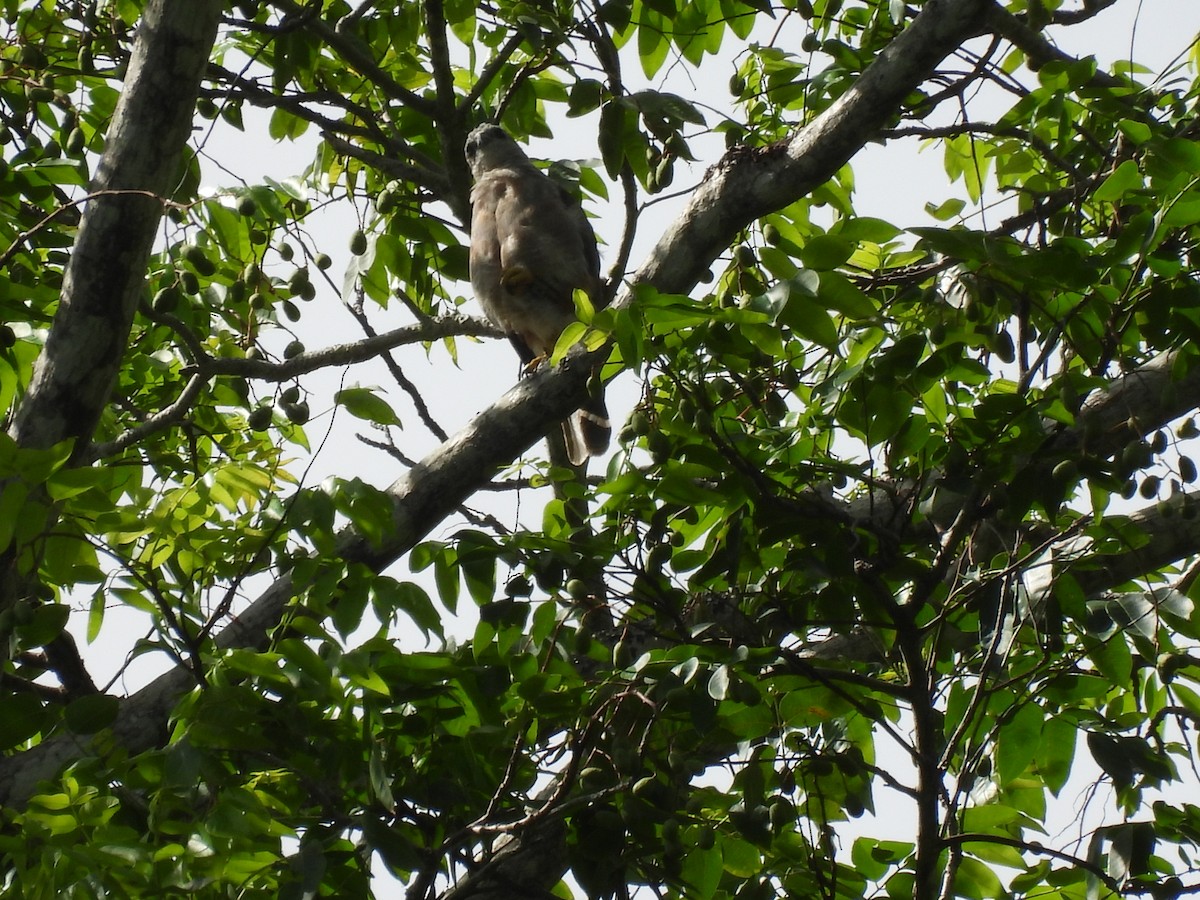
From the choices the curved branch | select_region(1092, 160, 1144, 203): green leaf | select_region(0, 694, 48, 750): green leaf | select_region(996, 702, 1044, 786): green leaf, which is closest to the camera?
select_region(1092, 160, 1144, 203): green leaf

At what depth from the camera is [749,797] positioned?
1.95 meters

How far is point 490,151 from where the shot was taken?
4590 mm

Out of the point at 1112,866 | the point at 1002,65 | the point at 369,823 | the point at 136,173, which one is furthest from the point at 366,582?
the point at 1002,65

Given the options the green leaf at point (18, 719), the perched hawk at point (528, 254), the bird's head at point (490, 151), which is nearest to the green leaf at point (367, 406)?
the green leaf at point (18, 719)

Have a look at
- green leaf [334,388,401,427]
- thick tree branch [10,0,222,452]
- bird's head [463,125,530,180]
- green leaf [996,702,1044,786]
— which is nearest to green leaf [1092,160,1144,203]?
green leaf [996,702,1044,786]

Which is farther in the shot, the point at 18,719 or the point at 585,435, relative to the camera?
the point at 585,435

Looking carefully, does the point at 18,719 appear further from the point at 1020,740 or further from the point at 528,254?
the point at 528,254

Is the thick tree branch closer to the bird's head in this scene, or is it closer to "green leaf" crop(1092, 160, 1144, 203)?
"green leaf" crop(1092, 160, 1144, 203)

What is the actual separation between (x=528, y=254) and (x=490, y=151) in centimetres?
42

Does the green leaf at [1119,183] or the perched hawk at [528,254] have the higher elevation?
the perched hawk at [528,254]

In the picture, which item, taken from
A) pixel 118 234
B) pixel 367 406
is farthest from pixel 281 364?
pixel 367 406

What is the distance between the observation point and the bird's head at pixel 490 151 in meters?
4.52

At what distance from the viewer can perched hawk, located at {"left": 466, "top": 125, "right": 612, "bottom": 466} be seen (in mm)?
4359

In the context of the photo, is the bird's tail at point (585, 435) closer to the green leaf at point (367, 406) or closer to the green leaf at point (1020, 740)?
the green leaf at point (367, 406)
